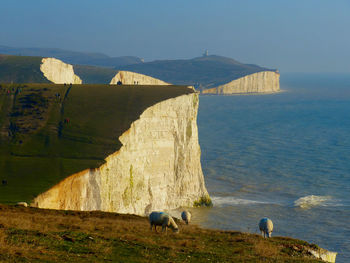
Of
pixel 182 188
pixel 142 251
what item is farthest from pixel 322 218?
pixel 142 251

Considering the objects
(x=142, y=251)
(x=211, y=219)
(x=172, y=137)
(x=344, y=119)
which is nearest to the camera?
(x=142, y=251)

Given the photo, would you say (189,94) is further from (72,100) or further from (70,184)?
(70,184)

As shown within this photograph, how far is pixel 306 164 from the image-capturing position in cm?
8875

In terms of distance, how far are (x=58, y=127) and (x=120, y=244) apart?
126 ft


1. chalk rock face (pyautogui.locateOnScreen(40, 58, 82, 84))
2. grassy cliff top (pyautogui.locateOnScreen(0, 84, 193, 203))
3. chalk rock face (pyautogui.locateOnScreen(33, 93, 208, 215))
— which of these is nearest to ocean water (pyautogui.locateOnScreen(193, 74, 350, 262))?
chalk rock face (pyautogui.locateOnScreen(33, 93, 208, 215))

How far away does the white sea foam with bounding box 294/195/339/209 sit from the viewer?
61669mm

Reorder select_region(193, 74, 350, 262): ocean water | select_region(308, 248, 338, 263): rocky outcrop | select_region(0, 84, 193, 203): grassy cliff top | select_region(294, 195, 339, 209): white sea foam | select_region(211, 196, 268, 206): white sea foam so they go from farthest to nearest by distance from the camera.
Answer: select_region(211, 196, 268, 206): white sea foam < select_region(294, 195, 339, 209): white sea foam < select_region(193, 74, 350, 262): ocean water < select_region(0, 84, 193, 203): grassy cliff top < select_region(308, 248, 338, 263): rocky outcrop

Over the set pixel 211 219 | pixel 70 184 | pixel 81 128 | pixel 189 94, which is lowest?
pixel 211 219

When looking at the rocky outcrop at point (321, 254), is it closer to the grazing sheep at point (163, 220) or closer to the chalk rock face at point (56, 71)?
the grazing sheep at point (163, 220)

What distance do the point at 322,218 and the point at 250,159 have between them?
35734 mm

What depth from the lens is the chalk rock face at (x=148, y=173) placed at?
44781mm

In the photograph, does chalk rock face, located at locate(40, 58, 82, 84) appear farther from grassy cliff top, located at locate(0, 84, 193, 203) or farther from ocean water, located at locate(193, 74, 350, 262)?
grassy cliff top, located at locate(0, 84, 193, 203)

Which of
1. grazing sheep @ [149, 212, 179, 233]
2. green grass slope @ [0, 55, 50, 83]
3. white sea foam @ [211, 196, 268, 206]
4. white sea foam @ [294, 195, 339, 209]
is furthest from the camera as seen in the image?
green grass slope @ [0, 55, 50, 83]

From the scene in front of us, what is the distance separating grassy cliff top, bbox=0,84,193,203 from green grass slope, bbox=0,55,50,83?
31.2 meters
